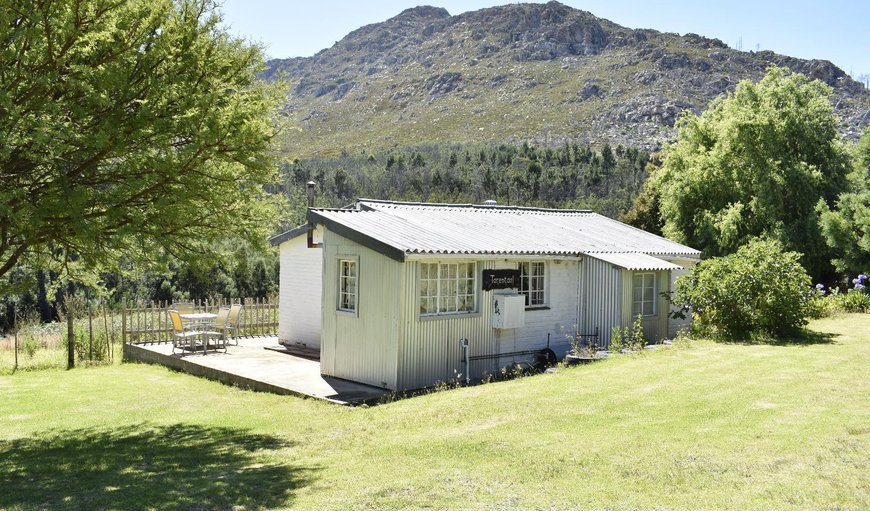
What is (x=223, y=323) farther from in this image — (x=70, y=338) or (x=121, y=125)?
(x=121, y=125)

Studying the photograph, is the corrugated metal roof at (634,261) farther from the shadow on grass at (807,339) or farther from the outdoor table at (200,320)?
the outdoor table at (200,320)

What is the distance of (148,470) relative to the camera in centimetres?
840

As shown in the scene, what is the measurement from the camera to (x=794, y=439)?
302 inches

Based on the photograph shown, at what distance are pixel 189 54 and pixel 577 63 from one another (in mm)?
152630

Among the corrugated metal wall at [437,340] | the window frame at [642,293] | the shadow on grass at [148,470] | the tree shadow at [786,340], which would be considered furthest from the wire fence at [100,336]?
the tree shadow at [786,340]

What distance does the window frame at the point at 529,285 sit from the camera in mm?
15289

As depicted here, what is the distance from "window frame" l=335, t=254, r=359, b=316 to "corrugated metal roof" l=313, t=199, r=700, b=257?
2.19ft

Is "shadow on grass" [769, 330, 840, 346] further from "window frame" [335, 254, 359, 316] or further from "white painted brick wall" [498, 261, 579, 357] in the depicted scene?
"window frame" [335, 254, 359, 316]

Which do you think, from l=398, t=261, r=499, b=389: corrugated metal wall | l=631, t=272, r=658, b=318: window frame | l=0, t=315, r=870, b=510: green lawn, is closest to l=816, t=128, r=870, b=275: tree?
l=631, t=272, r=658, b=318: window frame

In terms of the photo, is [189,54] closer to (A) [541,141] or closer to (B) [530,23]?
(A) [541,141]

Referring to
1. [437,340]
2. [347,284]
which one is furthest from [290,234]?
[437,340]

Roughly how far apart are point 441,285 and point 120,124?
6584mm

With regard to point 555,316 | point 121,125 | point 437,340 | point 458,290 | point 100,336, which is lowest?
point 100,336

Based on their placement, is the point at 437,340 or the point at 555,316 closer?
the point at 437,340
